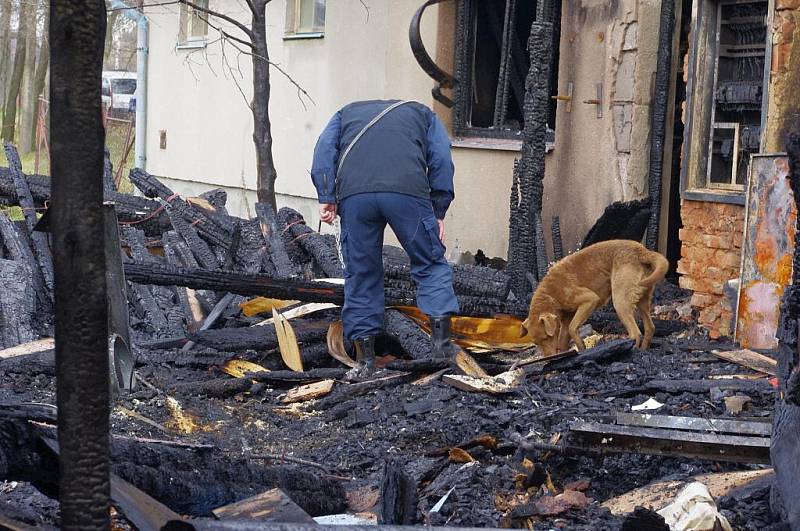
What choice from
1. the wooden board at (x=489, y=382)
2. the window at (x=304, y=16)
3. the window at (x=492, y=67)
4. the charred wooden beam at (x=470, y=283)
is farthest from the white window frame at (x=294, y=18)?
the wooden board at (x=489, y=382)

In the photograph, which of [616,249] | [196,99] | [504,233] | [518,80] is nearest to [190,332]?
[616,249]

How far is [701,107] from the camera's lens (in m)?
9.53

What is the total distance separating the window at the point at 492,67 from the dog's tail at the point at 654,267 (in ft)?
14.9

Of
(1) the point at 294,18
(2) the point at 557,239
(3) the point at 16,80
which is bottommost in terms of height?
(2) the point at 557,239

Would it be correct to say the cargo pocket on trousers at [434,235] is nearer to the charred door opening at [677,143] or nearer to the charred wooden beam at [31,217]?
the charred wooden beam at [31,217]

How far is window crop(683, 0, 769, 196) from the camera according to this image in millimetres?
9266

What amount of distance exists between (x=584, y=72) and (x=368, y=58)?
4.39 meters

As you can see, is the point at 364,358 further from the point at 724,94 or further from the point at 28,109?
the point at 28,109

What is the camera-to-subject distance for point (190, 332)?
934 centimetres

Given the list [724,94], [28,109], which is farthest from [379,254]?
[28,109]

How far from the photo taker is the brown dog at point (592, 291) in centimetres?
862

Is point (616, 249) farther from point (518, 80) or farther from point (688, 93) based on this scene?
point (518, 80)

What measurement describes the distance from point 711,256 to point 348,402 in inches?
152

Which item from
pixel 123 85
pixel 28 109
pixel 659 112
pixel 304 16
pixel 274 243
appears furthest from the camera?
pixel 123 85
